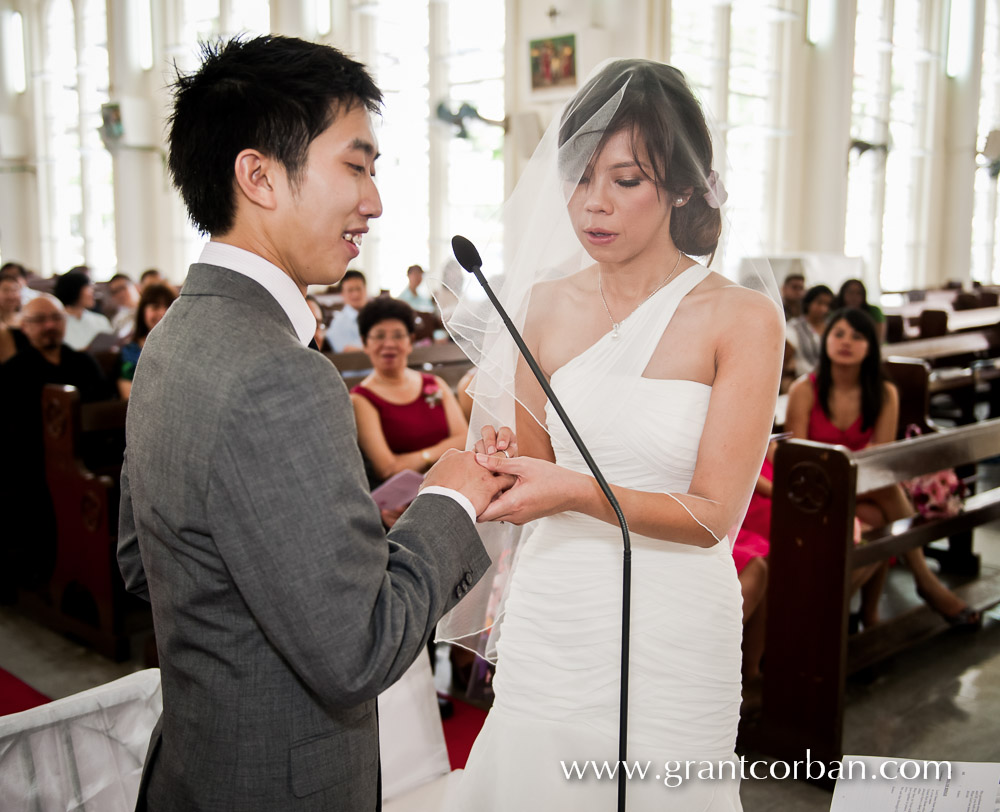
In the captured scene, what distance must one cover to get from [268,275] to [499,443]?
0.46 meters

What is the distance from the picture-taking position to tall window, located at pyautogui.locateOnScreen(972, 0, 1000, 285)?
17.0 meters

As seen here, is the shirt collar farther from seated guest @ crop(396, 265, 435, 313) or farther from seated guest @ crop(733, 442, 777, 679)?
seated guest @ crop(396, 265, 435, 313)

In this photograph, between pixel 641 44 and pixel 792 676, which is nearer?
pixel 792 676

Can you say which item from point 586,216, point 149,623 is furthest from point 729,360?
point 149,623

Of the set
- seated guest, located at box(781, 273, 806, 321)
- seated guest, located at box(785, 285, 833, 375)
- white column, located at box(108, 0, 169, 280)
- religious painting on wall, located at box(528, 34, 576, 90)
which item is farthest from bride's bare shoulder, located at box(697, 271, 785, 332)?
white column, located at box(108, 0, 169, 280)

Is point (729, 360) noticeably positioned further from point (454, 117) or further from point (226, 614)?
point (454, 117)

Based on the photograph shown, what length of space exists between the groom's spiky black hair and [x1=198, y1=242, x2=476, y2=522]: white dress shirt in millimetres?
35

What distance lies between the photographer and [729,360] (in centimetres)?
145

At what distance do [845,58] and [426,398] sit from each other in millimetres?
10751

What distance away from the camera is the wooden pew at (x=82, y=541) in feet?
11.9

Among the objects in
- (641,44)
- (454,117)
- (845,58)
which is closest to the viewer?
(641,44)

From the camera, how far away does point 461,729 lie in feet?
10.2

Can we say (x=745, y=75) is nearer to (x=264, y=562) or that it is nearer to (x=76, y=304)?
(x=76, y=304)

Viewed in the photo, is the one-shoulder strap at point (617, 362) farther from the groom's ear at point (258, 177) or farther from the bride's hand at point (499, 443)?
the groom's ear at point (258, 177)
